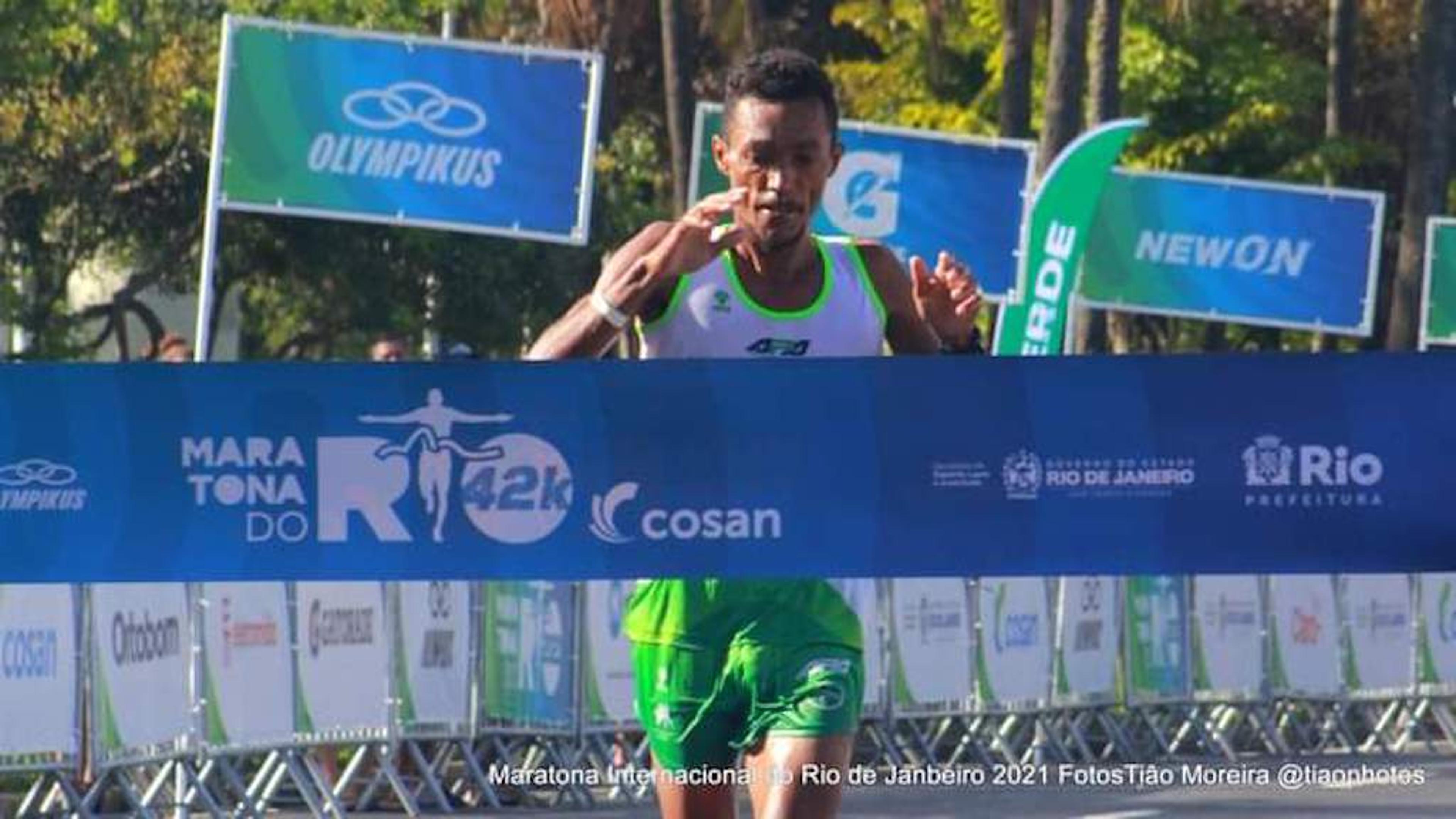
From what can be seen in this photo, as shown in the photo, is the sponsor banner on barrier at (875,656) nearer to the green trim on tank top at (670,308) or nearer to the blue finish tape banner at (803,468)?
the blue finish tape banner at (803,468)

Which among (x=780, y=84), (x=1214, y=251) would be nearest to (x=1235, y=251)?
(x=1214, y=251)

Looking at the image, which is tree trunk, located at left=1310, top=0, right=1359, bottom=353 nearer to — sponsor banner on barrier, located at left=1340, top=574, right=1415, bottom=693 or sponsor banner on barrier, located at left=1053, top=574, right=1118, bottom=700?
sponsor banner on barrier, located at left=1340, top=574, right=1415, bottom=693

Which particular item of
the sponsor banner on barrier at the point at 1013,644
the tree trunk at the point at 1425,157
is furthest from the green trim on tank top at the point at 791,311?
the tree trunk at the point at 1425,157

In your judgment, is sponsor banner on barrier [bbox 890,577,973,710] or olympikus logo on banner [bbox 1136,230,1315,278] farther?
olympikus logo on banner [bbox 1136,230,1315,278]

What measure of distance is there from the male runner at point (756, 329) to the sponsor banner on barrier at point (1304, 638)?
1460 centimetres

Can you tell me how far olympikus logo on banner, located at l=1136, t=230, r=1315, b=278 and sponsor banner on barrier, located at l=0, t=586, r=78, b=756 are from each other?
1311cm

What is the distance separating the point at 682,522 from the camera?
788cm

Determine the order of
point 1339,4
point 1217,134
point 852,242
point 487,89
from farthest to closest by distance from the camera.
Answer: point 1217,134, point 1339,4, point 487,89, point 852,242

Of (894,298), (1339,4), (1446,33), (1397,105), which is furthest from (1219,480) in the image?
(1397,105)

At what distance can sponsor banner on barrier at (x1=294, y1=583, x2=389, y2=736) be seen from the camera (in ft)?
47.9

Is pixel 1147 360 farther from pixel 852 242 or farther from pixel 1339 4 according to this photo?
pixel 1339 4

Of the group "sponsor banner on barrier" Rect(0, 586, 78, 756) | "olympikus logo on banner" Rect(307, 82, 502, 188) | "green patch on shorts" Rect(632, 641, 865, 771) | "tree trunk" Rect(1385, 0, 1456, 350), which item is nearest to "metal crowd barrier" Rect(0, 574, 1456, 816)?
"sponsor banner on barrier" Rect(0, 586, 78, 756)

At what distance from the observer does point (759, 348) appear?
7.29 metres

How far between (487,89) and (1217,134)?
2243 centimetres
